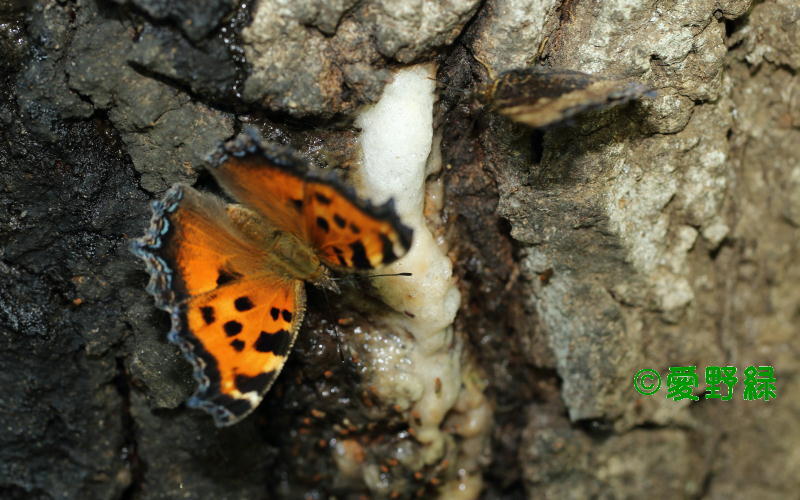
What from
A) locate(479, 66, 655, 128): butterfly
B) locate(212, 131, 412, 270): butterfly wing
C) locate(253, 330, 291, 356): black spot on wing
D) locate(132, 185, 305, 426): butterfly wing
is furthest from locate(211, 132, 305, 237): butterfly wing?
locate(479, 66, 655, 128): butterfly

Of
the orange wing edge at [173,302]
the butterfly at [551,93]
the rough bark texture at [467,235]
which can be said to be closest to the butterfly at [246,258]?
the orange wing edge at [173,302]

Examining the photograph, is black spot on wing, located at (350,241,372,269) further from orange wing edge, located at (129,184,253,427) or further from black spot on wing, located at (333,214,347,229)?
orange wing edge, located at (129,184,253,427)

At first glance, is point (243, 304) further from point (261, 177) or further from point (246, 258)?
point (261, 177)

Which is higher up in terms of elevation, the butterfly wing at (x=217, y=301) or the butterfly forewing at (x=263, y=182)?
the butterfly forewing at (x=263, y=182)

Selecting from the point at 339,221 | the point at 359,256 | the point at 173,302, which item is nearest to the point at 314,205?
the point at 339,221

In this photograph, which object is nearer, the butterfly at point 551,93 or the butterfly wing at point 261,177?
the butterfly at point 551,93

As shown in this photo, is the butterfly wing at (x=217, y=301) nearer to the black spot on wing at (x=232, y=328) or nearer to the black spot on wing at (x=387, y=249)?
the black spot on wing at (x=232, y=328)
